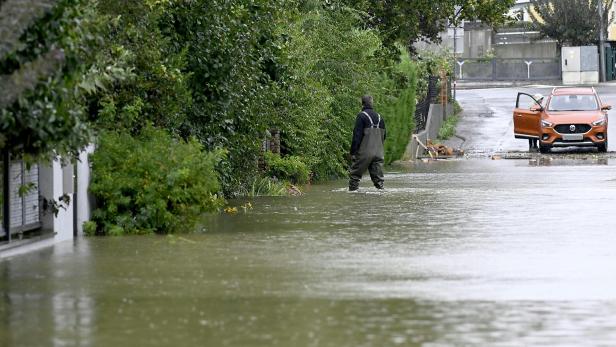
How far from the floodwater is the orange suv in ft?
62.7

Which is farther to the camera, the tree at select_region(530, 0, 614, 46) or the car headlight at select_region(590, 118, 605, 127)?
the tree at select_region(530, 0, 614, 46)

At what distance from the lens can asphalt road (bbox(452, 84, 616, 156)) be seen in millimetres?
44594

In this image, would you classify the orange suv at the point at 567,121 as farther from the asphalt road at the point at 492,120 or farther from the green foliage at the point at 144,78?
the green foliage at the point at 144,78

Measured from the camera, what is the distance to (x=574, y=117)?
135ft

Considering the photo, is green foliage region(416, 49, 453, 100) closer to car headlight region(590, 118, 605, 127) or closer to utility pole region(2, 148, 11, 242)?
car headlight region(590, 118, 605, 127)

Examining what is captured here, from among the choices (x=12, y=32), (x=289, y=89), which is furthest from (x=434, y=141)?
(x=12, y=32)

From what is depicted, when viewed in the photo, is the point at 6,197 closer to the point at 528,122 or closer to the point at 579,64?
the point at 528,122

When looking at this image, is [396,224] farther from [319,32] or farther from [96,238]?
[319,32]

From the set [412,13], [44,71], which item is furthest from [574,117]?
[44,71]

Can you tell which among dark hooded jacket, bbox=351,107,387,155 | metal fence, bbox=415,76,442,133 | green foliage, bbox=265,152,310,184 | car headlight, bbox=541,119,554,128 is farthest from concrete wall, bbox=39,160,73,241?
metal fence, bbox=415,76,442,133

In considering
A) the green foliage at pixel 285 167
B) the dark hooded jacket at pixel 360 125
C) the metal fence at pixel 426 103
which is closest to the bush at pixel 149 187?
the dark hooded jacket at pixel 360 125

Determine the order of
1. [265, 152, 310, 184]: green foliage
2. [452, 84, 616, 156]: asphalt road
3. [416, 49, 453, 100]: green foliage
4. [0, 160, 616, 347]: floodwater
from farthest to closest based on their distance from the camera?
[416, 49, 453, 100]: green foliage, [452, 84, 616, 156]: asphalt road, [265, 152, 310, 184]: green foliage, [0, 160, 616, 347]: floodwater

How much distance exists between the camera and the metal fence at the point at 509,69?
82.1m

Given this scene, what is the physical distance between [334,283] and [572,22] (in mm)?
70324
